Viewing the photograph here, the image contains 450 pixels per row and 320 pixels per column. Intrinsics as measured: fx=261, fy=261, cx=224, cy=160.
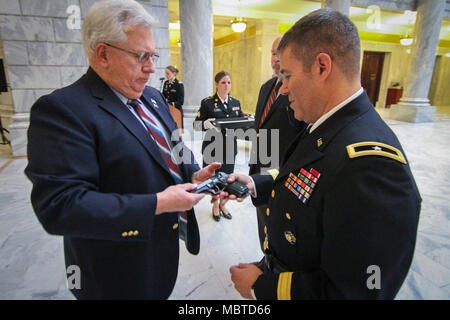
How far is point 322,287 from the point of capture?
2.74ft

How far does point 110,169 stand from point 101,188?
9cm

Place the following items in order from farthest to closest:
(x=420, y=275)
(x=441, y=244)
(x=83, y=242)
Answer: (x=441, y=244) < (x=420, y=275) < (x=83, y=242)

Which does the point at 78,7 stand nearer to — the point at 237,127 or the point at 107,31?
the point at 237,127

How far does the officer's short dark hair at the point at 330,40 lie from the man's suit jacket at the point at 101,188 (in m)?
0.71

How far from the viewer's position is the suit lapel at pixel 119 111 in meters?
1.03

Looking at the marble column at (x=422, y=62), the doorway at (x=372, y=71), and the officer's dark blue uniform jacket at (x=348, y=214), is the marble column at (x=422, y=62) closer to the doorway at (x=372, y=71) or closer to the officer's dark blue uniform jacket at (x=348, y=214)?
the doorway at (x=372, y=71)

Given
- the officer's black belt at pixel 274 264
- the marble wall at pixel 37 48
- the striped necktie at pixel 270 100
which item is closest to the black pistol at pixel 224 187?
the officer's black belt at pixel 274 264

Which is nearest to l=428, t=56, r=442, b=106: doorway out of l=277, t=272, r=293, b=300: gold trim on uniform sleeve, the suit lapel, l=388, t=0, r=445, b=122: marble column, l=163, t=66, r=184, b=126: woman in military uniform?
l=388, t=0, r=445, b=122: marble column

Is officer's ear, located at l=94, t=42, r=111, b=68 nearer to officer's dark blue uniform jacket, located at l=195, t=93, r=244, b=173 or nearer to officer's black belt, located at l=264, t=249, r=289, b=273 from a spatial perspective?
officer's black belt, located at l=264, t=249, r=289, b=273

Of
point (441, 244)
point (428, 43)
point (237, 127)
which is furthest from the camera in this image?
point (428, 43)

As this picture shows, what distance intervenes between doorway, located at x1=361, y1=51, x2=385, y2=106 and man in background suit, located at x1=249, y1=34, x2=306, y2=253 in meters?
14.5

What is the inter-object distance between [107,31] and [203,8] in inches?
241

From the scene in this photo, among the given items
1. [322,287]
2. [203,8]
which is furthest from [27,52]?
[322,287]
